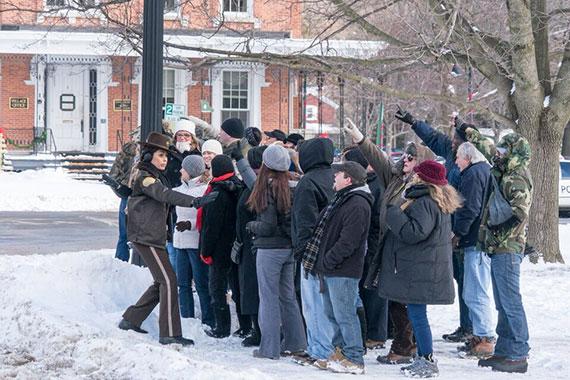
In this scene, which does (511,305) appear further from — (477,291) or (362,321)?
(362,321)

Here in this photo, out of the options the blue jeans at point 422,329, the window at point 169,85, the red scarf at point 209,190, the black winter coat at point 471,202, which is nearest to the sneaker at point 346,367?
the blue jeans at point 422,329

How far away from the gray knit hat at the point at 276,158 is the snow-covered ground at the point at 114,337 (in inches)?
65.8

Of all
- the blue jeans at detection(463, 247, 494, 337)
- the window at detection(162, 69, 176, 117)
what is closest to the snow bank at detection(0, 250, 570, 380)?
the blue jeans at detection(463, 247, 494, 337)

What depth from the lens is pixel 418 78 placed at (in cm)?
3438

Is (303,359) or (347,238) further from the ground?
(347,238)

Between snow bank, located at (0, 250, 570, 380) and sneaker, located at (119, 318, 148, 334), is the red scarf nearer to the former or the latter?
snow bank, located at (0, 250, 570, 380)

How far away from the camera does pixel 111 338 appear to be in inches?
364

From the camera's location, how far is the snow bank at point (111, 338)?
8422mm

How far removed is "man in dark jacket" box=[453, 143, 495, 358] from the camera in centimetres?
976

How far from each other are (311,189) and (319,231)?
0.42m

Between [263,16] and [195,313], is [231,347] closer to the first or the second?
[195,313]

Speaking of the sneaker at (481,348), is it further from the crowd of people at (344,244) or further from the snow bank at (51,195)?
the snow bank at (51,195)

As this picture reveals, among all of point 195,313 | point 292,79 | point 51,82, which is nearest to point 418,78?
point 292,79

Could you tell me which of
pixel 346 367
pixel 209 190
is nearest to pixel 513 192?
pixel 346 367
